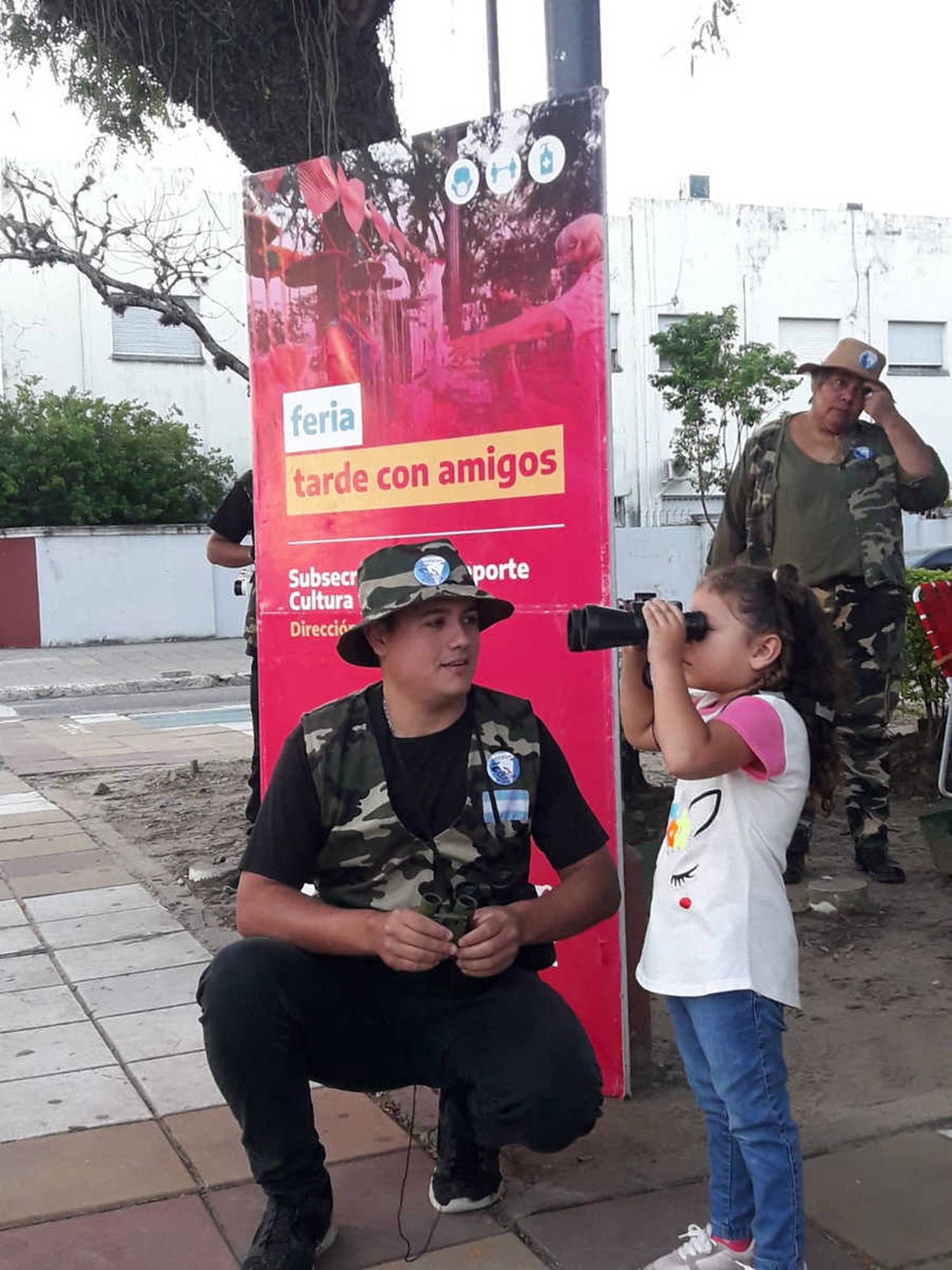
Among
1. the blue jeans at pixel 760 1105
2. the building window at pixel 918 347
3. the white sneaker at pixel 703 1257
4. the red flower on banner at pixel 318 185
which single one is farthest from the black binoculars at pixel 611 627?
the building window at pixel 918 347

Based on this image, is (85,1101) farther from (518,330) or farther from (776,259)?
(776,259)

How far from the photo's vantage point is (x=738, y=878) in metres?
2.54

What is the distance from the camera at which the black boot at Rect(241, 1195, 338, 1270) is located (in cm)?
263

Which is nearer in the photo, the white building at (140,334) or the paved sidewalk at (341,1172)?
the paved sidewalk at (341,1172)

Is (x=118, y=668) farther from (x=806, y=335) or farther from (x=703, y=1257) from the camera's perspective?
(x=806, y=335)

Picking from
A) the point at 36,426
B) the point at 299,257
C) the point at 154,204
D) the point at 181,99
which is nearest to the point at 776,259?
the point at 154,204

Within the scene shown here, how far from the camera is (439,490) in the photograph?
3680mm

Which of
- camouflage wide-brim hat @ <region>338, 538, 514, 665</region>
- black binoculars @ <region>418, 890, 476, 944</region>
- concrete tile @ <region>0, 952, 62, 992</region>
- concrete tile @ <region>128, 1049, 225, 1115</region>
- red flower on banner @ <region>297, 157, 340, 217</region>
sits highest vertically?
red flower on banner @ <region>297, 157, 340, 217</region>

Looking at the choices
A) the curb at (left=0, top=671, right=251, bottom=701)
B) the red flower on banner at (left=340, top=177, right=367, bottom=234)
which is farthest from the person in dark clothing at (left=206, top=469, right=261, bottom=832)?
the curb at (left=0, top=671, right=251, bottom=701)

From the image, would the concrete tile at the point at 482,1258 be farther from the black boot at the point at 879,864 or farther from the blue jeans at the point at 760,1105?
the black boot at the point at 879,864

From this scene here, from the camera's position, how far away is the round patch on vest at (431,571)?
281 centimetres

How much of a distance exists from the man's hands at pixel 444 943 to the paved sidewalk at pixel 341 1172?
63 centimetres

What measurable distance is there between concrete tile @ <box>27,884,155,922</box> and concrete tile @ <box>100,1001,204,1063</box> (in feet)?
4.19

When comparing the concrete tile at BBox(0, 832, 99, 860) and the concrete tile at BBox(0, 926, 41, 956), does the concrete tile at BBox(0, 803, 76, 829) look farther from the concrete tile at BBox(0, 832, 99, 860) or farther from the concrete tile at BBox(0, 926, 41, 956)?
the concrete tile at BBox(0, 926, 41, 956)
